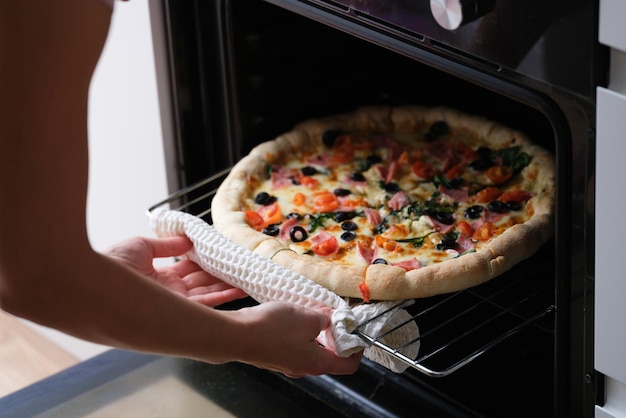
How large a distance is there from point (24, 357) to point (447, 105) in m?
1.18

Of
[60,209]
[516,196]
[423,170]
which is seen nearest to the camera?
[60,209]

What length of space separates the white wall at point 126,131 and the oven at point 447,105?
53 millimetres

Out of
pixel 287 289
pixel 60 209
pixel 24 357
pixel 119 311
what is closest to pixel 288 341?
pixel 287 289

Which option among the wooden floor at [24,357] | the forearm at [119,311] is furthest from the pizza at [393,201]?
the wooden floor at [24,357]

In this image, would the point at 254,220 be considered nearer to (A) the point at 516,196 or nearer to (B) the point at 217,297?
(B) the point at 217,297

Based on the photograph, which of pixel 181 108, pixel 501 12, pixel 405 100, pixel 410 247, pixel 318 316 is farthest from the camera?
pixel 405 100

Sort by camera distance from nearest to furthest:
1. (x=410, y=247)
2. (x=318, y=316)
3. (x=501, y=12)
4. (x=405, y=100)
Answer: (x=501, y=12), (x=318, y=316), (x=410, y=247), (x=405, y=100)

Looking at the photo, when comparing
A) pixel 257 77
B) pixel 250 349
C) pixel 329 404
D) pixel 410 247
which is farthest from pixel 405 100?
pixel 250 349

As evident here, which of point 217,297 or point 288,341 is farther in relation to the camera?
point 217,297

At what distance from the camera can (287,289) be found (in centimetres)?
127

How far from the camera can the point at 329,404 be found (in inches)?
57.4

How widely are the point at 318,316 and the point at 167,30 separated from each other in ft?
1.77

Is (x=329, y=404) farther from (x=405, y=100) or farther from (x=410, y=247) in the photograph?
(x=405, y=100)

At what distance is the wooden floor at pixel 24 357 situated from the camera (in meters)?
2.31
